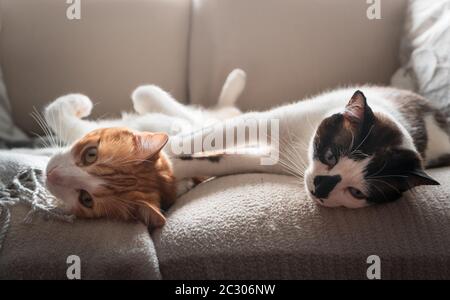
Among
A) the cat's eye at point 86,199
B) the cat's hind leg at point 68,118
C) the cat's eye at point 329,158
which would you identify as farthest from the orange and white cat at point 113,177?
the cat's eye at point 329,158

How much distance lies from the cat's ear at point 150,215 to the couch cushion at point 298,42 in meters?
0.86

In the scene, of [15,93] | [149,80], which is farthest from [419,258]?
[15,93]

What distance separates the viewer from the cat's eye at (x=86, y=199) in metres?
0.97

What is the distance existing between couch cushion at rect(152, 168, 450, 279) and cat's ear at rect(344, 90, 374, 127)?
195 mm

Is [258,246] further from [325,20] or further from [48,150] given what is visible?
[325,20]

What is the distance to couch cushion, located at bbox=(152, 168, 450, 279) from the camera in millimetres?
888

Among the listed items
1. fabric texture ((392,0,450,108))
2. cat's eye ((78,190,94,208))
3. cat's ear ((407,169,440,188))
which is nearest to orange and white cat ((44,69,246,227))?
cat's eye ((78,190,94,208))

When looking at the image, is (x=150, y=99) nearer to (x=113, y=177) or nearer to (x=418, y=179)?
(x=113, y=177)

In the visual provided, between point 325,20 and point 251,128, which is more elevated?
point 325,20

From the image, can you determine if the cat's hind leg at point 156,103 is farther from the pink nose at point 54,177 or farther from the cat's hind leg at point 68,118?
the pink nose at point 54,177

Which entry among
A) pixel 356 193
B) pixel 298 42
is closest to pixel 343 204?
pixel 356 193

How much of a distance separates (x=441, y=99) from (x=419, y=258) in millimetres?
667

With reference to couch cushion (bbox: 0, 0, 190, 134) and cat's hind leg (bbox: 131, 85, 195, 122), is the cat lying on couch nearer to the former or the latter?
cat's hind leg (bbox: 131, 85, 195, 122)

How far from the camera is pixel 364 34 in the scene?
1645mm
